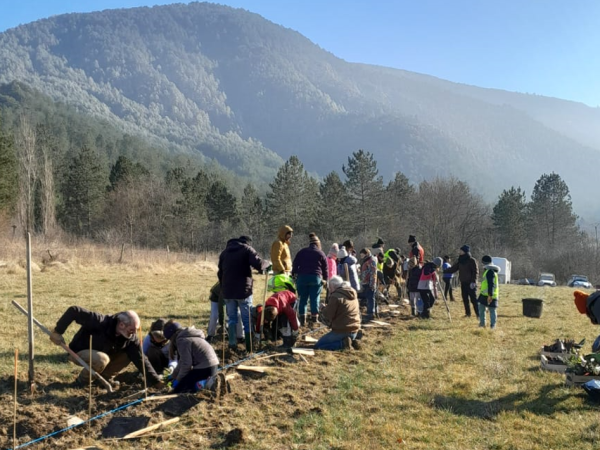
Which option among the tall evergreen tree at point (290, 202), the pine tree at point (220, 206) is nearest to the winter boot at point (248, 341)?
the tall evergreen tree at point (290, 202)

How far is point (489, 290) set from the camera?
12250mm

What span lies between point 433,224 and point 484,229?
919 centimetres

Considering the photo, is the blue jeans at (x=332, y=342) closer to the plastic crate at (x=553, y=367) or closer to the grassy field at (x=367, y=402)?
the grassy field at (x=367, y=402)

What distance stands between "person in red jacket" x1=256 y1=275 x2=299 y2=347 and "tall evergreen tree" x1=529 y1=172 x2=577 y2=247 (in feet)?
196

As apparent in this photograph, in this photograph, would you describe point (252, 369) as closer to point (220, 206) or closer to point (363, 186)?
point (363, 186)

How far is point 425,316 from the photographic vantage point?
1396cm

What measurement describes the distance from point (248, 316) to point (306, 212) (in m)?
47.9

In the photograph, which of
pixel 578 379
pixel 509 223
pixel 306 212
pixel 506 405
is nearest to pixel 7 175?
pixel 306 212

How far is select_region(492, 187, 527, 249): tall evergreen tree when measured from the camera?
57.7 meters

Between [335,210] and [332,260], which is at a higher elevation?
[335,210]

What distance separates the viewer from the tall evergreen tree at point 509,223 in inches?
2272

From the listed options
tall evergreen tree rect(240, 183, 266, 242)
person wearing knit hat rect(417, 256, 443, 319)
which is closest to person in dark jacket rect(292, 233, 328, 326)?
person wearing knit hat rect(417, 256, 443, 319)

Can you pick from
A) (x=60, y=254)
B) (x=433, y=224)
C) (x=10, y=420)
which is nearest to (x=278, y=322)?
(x=10, y=420)

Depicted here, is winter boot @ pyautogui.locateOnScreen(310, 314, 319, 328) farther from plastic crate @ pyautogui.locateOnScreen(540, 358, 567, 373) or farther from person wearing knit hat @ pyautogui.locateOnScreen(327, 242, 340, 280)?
plastic crate @ pyautogui.locateOnScreen(540, 358, 567, 373)
